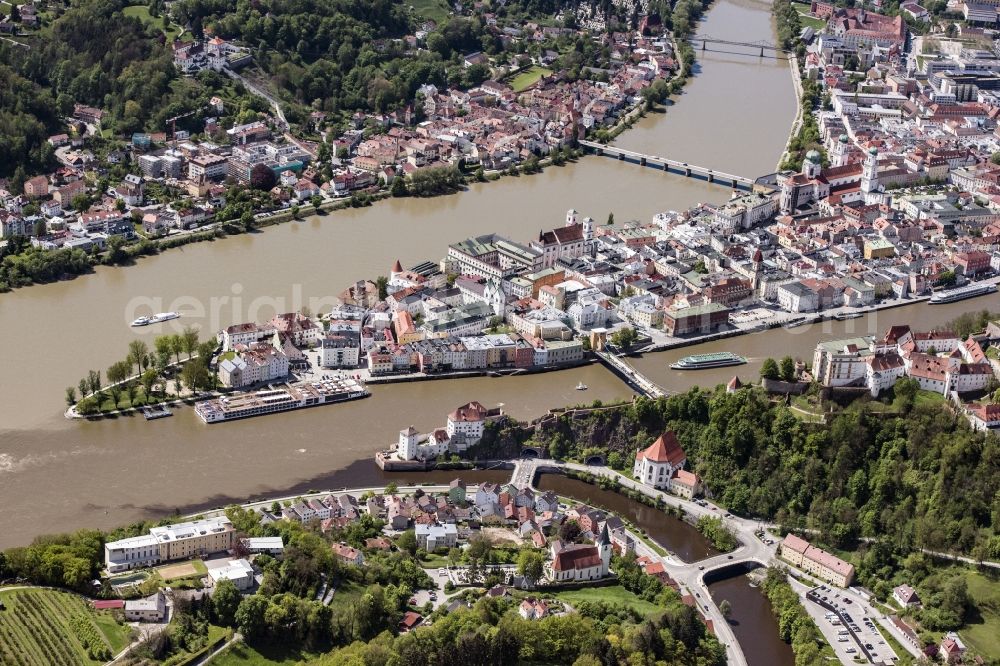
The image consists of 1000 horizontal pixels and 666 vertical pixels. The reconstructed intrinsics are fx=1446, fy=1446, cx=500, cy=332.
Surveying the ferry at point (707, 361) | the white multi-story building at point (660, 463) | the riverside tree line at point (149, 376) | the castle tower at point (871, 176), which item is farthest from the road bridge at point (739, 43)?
the white multi-story building at point (660, 463)

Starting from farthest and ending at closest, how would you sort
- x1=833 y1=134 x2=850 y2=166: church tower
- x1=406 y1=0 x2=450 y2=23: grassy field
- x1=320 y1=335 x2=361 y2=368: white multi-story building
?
x1=406 y1=0 x2=450 y2=23: grassy field, x1=833 y1=134 x2=850 y2=166: church tower, x1=320 y1=335 x2=361 y2=368: white multi-story building

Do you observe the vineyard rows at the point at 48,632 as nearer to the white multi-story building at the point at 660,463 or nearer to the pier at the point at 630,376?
the white multi-story building at the point at 660,463

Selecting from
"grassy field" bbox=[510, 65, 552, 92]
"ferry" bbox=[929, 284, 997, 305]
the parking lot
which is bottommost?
the parking lot

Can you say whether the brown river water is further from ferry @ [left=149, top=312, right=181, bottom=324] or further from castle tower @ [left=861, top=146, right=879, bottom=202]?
castle tower @ [left=861, top=146, right=879, bottom=202]

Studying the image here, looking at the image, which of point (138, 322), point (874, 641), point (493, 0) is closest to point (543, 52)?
point (493, 0)

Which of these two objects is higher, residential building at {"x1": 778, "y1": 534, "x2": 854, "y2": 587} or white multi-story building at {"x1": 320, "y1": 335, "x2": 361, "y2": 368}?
white multi-story building at {"x1": 320, "y1": 335, "x2": 361, "y2": 368}

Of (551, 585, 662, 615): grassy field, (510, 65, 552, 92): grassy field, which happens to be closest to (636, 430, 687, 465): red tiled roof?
(551, 585, 662, 615): grassy field

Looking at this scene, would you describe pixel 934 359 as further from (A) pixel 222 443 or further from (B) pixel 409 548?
(A) pixel 222 443
